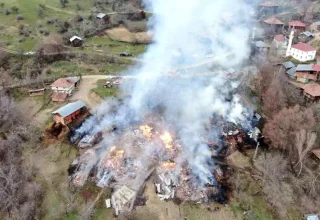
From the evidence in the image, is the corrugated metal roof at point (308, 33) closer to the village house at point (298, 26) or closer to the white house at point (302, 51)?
the village house at point (298, 26)

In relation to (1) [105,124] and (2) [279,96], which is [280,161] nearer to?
(2) [279,96]

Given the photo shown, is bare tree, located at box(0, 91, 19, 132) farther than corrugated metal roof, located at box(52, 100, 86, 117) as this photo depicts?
Yes

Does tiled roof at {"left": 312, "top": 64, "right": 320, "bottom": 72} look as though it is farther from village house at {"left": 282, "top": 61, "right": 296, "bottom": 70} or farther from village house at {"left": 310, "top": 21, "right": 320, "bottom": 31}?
village house at {"left": 310, "top": 21, "right": 320, "bottom": 31}

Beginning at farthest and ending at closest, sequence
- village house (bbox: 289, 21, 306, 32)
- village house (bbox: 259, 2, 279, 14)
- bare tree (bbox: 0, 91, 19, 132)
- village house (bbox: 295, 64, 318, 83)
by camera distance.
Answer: village house (bbox: 259, 2, 279, 14) → village house (bbox: 289, 21, 306, 32) → village house (bbox: 295, 64, 318, 83) → bare tree (bbox: 0, 91, 19, 132)

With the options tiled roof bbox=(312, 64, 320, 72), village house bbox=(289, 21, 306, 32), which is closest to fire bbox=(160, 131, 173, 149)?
tiled roof bbox=(312, 64, 320, 72)

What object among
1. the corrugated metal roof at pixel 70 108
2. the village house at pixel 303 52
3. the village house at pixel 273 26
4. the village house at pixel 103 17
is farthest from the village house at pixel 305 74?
the village house at pixel 103 17

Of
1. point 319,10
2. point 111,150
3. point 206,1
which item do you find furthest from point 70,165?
point 319,10

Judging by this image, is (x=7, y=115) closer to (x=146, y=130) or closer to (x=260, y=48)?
(x=146, y=130)
